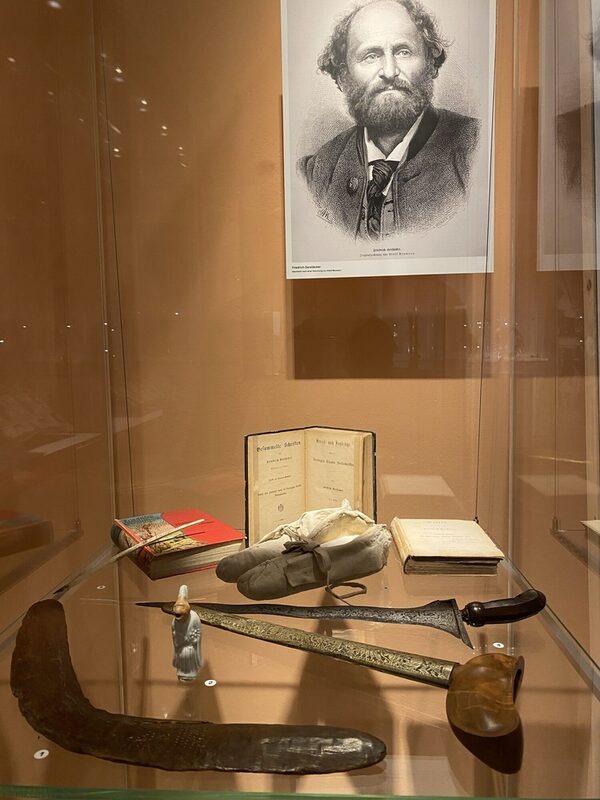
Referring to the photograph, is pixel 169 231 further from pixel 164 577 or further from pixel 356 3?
pixel 164 577

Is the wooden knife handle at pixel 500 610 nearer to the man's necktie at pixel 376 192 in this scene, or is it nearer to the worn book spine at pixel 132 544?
the worn book spine at pixel 132 544

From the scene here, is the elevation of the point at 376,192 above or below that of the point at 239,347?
above

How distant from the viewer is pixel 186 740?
73 centimetres

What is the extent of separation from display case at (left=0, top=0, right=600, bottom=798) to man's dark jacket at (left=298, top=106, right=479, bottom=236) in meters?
0.07

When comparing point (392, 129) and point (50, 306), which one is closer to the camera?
point (50, 306)

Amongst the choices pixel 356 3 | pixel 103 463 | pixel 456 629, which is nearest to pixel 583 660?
pixel 456 629

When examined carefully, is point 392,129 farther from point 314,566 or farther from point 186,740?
point 186,740

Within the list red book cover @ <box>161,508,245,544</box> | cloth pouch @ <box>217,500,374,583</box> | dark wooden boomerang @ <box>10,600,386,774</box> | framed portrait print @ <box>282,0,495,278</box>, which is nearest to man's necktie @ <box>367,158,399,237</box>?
framed portrait print @ <box>282,0,495,278</box>

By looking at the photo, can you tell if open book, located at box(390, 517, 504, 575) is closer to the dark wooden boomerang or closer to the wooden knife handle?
the wooden knife handle

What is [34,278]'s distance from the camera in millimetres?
1161

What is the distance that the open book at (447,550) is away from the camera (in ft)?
3.84

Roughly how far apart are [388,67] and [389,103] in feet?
0.22

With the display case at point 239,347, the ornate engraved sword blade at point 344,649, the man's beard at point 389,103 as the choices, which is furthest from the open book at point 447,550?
the man's beard at point 389,103

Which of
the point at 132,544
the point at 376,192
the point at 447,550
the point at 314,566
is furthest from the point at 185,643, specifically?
the point at 376,192
